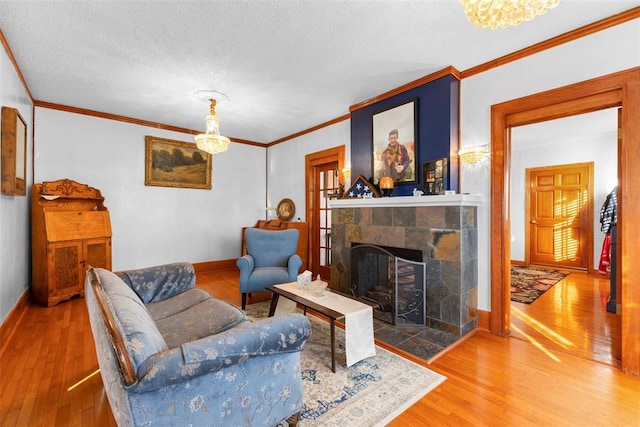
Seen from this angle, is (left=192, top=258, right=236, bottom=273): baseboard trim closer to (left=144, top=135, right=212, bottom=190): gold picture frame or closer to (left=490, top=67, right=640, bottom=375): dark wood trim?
(left=144, top=135, right=212, bottom=190): gold picture frame

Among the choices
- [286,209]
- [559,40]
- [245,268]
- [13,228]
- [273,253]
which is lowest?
[245,268]

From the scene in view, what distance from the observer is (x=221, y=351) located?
1.20 metres

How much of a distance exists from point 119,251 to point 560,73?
5972mm

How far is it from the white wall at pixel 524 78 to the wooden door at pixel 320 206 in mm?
2330

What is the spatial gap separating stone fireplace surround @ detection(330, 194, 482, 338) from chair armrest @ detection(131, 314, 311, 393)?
1.85 meters

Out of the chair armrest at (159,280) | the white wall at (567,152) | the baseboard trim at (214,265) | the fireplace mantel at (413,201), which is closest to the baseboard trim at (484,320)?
the fireplace mantel at (413,201)

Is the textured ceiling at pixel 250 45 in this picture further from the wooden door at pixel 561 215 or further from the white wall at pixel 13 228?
the wooden door at pixel 561 215

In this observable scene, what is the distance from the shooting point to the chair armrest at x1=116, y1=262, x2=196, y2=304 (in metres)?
2.39

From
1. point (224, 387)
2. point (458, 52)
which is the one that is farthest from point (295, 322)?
point (458, 52)

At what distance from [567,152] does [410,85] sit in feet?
15.2

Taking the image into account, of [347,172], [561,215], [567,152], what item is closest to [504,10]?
[347,172]

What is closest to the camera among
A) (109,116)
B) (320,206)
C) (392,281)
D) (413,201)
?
(413,201)

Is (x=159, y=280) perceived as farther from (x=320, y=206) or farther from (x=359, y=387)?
(x=320, y=206)

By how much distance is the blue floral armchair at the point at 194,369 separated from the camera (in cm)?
108
